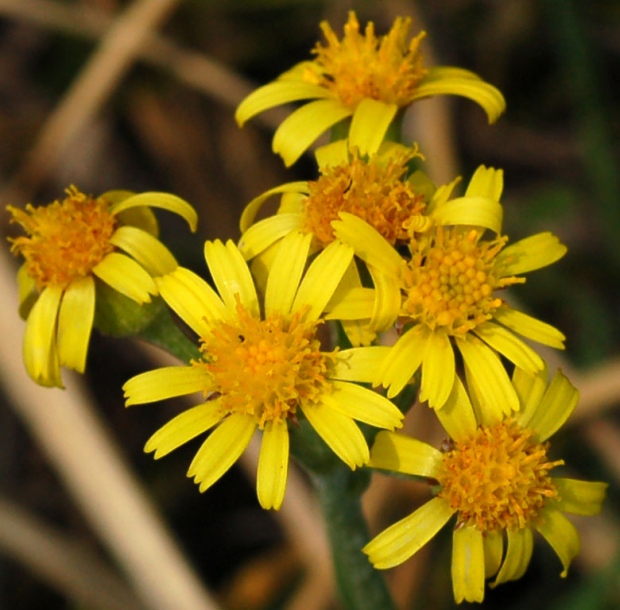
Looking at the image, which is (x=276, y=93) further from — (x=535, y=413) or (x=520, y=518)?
(x=520, y=518)

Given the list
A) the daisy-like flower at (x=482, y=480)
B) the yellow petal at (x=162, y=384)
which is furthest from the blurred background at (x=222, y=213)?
the yellow petal at (x=162, y=384)

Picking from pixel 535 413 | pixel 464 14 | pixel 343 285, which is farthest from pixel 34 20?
pixel 535 413

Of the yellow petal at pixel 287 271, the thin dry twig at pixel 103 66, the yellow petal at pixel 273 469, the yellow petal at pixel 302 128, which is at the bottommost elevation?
the yellow petal at pixel 273 469

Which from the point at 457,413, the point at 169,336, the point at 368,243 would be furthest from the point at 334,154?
the point at 457,413

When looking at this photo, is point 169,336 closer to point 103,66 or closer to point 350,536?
point 350,536

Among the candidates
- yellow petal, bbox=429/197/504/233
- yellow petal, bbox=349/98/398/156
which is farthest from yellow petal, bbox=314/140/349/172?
yellow petal, bbox=429/197/504/233

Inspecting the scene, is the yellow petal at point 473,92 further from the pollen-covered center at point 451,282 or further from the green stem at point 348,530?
the green stem at point 348,530
